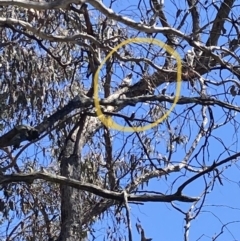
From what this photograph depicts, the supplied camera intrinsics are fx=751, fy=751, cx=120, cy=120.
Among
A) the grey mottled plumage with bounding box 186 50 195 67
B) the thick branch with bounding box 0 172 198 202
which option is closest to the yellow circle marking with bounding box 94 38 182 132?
the grey mottled plumage with bounding box 186 50 195 67

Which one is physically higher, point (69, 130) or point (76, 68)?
point (76, 68)

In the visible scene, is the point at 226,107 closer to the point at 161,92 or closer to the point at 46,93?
the point at 161,92

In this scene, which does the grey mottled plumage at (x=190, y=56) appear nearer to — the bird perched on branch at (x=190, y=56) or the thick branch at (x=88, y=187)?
the bird perched on branch at (x=190, y=56)

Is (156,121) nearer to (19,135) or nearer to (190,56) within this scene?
(190,56)

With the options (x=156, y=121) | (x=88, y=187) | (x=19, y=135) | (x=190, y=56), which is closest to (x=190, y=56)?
(x=190, y=56)

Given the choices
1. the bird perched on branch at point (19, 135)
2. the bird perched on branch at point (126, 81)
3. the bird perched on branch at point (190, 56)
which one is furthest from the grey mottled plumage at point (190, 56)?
the bird perched on branch at point (19, 135)

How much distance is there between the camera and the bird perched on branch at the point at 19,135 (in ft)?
18.3

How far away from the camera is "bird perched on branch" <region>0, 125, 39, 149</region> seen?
5574 mm

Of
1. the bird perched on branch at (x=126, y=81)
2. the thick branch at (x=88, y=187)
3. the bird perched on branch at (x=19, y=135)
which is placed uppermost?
the bird perched on branch at (x=126, y=81)

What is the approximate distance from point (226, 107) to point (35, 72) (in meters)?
2.30

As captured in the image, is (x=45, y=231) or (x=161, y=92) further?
(x=45, y=231)

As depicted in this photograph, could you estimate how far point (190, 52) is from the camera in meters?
6.05

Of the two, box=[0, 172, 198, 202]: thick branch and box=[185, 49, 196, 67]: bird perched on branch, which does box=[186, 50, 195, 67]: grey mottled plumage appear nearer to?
box=[185, 49, 196, 67]: bird perched on branch

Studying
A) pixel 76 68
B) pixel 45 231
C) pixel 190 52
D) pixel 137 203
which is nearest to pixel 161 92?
pixel 190 52
